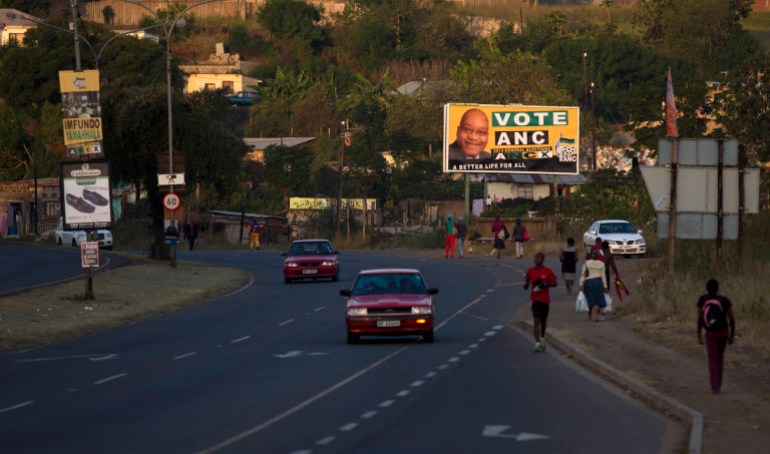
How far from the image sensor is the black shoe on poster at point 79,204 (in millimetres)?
36875

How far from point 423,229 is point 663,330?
57297 millimetres

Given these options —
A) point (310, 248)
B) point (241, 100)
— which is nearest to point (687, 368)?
point (310, 248)

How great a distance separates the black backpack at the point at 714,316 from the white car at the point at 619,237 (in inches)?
1359

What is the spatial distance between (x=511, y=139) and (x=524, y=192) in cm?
1802

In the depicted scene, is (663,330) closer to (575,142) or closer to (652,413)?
(652,413)

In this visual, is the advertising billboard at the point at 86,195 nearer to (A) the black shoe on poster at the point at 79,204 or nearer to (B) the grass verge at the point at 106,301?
(A) the black shoe on poster at the point at 79,204

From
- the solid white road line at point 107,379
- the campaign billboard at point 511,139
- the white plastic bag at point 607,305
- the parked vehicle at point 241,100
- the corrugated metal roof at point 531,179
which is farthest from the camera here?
the parked vehicle at point 241,100

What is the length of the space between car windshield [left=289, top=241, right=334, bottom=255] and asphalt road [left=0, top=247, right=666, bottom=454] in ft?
50.3

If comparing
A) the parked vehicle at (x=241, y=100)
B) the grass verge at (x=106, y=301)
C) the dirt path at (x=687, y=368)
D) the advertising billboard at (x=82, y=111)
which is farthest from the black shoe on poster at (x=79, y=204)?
the parked vehicle at (x=241, y=100)

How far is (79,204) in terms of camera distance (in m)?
36.9

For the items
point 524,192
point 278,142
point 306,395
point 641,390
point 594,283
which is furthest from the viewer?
point 278,142

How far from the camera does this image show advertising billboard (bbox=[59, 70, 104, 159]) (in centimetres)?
3500

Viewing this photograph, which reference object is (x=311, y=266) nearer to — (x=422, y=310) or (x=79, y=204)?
(x=79, y=204)

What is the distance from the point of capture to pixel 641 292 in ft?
104
